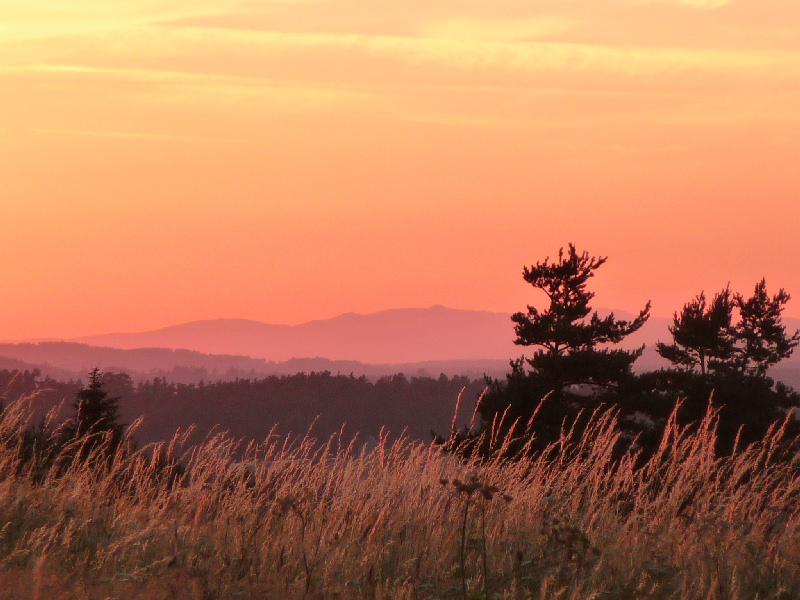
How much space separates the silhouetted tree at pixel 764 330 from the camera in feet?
167

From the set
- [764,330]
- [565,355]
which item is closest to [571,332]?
[565,355]

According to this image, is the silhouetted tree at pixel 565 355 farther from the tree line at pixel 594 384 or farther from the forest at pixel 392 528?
the forest at pixel 392 528

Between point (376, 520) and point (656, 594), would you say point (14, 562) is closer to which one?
point (376, 520)

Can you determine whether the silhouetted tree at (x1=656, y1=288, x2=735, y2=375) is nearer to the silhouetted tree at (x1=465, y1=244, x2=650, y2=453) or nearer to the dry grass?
the silhouetted tree at (x1=465, y1=244, x2=650, y2=453)

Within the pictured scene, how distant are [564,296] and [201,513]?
35897 millimetres

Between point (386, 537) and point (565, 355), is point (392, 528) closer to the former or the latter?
point (386, 537)

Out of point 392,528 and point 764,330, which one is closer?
point 392,528

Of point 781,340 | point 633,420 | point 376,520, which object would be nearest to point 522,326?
point 633,420

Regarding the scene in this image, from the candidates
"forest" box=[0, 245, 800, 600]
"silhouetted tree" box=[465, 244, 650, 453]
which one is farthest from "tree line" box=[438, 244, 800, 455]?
"forest" box=[0, 245, 800, 600]

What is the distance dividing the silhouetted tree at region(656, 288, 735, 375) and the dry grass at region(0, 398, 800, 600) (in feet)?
129

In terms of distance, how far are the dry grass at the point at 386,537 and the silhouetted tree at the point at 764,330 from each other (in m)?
45.5

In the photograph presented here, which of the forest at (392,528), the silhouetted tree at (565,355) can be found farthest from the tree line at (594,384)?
the forest at (392,528)

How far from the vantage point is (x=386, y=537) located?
20.5 ft

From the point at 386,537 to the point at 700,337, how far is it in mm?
43172
